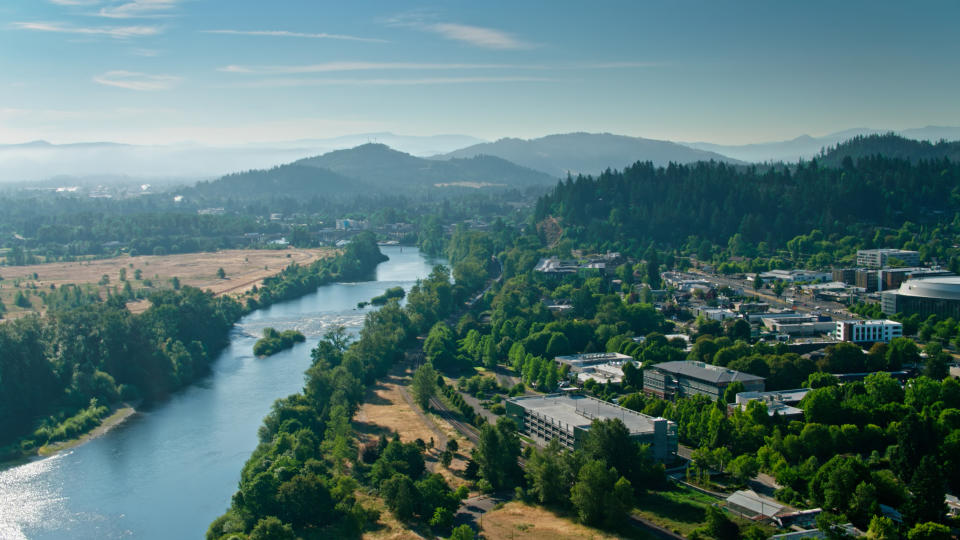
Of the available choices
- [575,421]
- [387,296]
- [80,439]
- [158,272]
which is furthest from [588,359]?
[158,272]

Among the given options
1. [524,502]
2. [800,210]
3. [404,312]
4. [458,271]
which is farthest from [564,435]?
[800,210]

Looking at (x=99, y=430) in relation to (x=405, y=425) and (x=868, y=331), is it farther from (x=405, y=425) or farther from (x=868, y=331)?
(x=868, y=331)

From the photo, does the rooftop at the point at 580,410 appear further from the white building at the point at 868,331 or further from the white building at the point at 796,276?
the white building at the point at 796,276

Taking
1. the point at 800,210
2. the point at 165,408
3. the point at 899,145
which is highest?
the point at 899,145

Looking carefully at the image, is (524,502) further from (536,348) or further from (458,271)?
(458,271)

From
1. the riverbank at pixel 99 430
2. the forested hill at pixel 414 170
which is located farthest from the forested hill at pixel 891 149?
the forested hill at pixel 414 170
